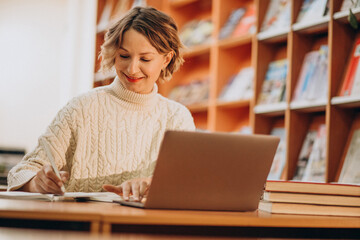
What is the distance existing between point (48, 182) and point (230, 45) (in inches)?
94.3

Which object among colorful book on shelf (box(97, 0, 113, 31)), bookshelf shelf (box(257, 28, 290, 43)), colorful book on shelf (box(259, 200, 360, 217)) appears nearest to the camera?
colorful book on shelf (box(259, 200, 360, 217))

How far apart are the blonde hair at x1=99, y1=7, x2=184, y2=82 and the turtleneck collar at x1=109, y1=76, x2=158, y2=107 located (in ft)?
0.30

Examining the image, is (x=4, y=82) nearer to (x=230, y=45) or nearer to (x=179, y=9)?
(x=179, y=9)

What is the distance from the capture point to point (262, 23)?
3.31m

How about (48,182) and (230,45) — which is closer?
(48,182)

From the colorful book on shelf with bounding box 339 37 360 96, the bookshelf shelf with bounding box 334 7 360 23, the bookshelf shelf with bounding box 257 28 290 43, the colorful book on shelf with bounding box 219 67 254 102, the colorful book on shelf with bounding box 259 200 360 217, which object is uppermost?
the bookshelf shelf with bounding box 257 28 290 43

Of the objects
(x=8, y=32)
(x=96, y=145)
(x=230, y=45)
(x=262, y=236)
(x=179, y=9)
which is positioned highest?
(x=8, y=32)

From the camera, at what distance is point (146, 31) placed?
195 cm

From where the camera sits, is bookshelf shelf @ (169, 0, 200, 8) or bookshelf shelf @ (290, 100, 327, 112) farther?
bookshelf shelf @ (169, 0, 200, 8)

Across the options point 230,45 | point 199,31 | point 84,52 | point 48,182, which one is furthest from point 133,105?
point 84,52

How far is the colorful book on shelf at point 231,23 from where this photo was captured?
3.80m

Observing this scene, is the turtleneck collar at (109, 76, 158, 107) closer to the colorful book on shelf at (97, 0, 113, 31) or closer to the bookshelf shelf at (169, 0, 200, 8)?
the bookshelf shelf at (169, 0, 200, 8)

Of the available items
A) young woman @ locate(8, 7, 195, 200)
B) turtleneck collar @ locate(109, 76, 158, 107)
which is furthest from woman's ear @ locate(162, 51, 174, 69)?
turtleneck collar @ locate(109, 76, 158, 107)

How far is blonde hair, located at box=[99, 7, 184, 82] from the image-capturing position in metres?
1.95
